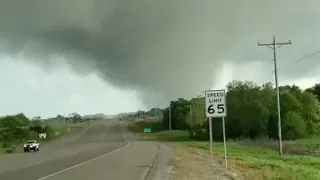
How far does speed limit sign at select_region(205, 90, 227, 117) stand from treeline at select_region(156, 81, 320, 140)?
2689 inches

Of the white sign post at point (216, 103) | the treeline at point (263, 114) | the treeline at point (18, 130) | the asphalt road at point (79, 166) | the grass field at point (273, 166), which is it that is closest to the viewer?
the grass field at point (273, 166)

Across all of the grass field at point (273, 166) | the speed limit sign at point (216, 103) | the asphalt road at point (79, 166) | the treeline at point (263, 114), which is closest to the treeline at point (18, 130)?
the treeline at point (263, 114)

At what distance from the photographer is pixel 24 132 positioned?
128375 mm

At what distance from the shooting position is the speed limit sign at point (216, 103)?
71.7ft

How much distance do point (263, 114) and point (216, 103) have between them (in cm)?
7589

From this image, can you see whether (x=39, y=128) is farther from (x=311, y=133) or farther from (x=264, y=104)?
(x=311, y=133)

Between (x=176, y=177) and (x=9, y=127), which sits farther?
(x=9, y=127)

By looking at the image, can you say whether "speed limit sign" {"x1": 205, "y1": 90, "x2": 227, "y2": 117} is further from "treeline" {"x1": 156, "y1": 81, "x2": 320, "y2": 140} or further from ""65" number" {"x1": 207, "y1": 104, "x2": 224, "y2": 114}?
"treeline" {"x1": 156, "y1": 81, "x2": 320, "y2": 140}

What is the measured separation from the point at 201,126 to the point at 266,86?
18656 millimetres

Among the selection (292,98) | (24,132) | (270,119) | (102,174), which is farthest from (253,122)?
(102,174)

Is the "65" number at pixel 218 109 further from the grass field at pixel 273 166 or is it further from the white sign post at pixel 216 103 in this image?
the grass field at pixel 273 166

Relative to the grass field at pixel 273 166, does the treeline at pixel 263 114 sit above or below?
above

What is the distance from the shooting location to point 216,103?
22.0 meters

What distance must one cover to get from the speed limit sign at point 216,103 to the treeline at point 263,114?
68.3 m
